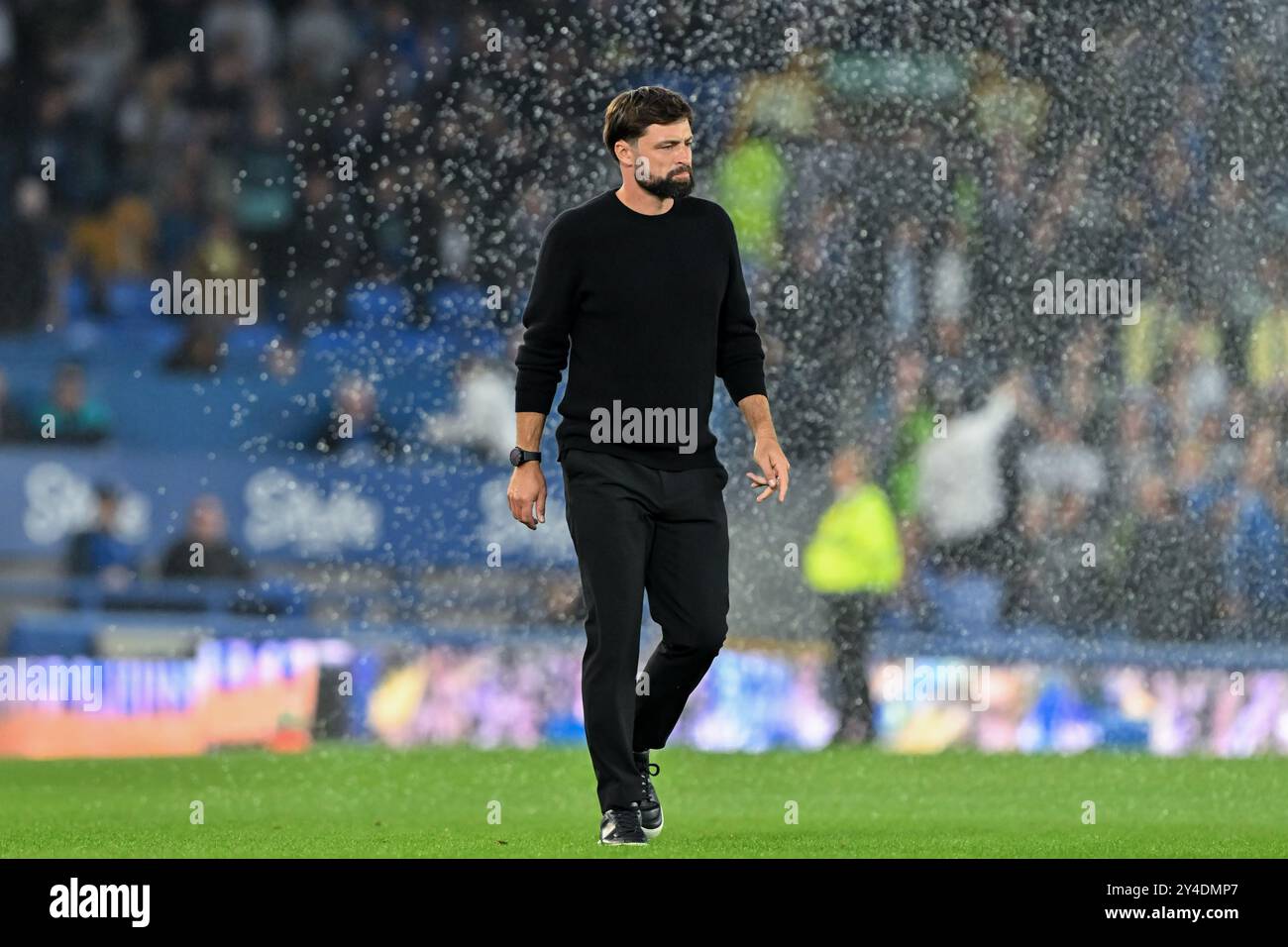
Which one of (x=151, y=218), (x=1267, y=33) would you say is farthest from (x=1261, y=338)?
(x=151, y=218)

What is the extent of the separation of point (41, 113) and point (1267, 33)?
4.48 metres

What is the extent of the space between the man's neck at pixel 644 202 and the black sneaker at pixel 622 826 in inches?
46.7

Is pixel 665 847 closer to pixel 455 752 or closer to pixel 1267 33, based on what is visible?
pixel 455 752

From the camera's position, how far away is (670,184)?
4.66 m

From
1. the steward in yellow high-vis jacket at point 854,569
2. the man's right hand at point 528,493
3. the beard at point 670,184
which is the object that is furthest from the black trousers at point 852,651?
the beard at point 670,184

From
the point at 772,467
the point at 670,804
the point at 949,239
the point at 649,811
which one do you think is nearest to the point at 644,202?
the point at 772,467

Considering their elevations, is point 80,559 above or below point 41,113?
below

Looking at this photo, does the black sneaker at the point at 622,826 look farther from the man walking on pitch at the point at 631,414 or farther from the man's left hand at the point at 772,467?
the man's left hand at the point at 772,467

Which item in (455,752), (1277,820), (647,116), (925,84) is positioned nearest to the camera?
(647,116)

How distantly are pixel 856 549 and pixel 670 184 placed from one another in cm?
367

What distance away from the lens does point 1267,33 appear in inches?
332

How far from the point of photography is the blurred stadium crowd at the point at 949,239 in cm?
832

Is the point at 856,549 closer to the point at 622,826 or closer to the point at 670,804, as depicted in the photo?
the point at 670,804

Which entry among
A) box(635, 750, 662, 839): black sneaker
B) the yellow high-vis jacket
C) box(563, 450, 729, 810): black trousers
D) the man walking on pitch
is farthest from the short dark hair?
the yellow high-vis jacket
